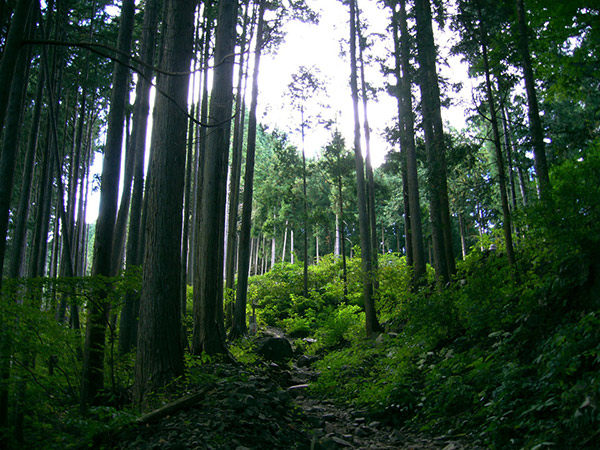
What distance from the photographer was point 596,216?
4.74m

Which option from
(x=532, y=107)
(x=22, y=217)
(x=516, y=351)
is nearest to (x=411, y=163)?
(x=532, y=107)

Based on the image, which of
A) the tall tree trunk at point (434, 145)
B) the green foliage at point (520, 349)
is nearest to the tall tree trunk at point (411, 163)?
the tall tree trunk at point (434, 145)

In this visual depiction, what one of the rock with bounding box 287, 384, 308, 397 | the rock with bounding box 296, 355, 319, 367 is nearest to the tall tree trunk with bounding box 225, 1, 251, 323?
the rock with bounding box 296, 355, 319, 367

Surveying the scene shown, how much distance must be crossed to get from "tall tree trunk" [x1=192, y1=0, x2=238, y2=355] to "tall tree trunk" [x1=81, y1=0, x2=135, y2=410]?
193cm

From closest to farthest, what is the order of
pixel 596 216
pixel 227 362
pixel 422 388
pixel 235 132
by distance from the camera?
pixel 596 216
pixel 422 388
pixel 227 362
pixel 235 132

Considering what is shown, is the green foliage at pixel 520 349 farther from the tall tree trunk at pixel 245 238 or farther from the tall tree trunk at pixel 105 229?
the tall tree trunk at pixel 245 238

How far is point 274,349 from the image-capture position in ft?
38.7

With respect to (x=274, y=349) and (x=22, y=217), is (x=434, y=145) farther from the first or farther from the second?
(x=22, y=217)

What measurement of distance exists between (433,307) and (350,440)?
110 inches

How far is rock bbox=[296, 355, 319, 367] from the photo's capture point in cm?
1218

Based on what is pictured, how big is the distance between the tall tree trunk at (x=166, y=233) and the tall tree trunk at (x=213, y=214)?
2.17m

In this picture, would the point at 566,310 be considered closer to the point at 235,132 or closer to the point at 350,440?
the point at 350,440

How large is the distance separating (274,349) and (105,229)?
7.14m

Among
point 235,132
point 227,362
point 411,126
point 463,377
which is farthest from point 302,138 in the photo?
point 463,377
